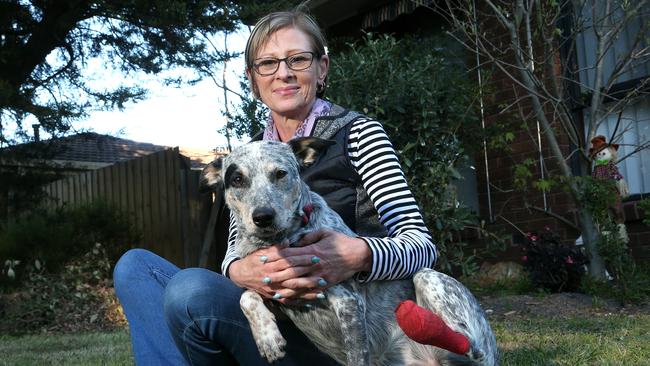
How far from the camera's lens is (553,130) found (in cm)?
671

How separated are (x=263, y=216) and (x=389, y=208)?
1.75 feet

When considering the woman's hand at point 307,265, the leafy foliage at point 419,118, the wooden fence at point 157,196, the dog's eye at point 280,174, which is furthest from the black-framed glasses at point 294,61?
the wooden fence at point 157,196

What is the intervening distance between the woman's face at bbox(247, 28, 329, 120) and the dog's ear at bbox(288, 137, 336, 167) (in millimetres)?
256

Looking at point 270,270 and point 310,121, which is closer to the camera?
point 270,270

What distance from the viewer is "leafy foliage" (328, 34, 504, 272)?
6.11 m

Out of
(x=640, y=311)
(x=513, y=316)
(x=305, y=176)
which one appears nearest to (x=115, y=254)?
(x=513, y=316)

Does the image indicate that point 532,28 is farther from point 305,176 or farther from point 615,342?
point 305,176

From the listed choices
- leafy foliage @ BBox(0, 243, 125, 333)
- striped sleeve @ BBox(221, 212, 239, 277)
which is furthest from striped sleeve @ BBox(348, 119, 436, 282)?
leafy foliage @ BBox(0, 243, 125, 333)

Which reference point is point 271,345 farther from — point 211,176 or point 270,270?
point 211,176

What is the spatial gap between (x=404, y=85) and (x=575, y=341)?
9.02 ft

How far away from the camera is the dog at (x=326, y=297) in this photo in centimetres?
231

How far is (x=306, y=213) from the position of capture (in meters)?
2.47

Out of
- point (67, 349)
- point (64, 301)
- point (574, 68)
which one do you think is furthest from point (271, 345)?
point (64, 301)

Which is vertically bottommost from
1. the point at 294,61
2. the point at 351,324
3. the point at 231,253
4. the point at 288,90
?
the point at 351,324
